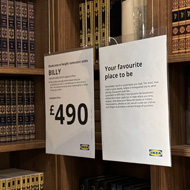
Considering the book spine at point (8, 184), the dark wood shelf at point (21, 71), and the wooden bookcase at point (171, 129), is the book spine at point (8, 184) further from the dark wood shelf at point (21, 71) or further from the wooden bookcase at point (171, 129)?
the dark wood shelf at point (21, 71)

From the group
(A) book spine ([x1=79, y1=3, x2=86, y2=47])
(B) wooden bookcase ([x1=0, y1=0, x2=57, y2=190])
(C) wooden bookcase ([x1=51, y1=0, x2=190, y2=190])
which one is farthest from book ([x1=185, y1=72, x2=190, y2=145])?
(B) wooden bookcase ([x1=0, y1=0, x2=57, y2=190])

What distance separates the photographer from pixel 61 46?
6.48ft

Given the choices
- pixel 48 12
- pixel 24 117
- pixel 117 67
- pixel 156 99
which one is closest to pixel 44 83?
pixel 24 117

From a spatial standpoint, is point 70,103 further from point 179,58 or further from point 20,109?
point 179,58

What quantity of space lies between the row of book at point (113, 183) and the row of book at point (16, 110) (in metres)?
0.38

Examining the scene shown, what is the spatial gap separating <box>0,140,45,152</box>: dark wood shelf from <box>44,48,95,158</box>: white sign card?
0.22 ft

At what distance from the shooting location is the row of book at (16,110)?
194 centimetres

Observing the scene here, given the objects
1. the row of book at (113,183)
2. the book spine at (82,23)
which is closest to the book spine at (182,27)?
the book spine at (82,23)

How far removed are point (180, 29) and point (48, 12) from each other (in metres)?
0.77

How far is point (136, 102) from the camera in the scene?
4.87 feet

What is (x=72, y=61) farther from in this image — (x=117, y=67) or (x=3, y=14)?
(x=3, y=14)

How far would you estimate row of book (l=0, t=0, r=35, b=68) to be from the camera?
1.92 meters

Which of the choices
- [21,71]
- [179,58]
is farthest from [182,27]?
[21,71]

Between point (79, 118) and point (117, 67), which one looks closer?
point (117, 67)
